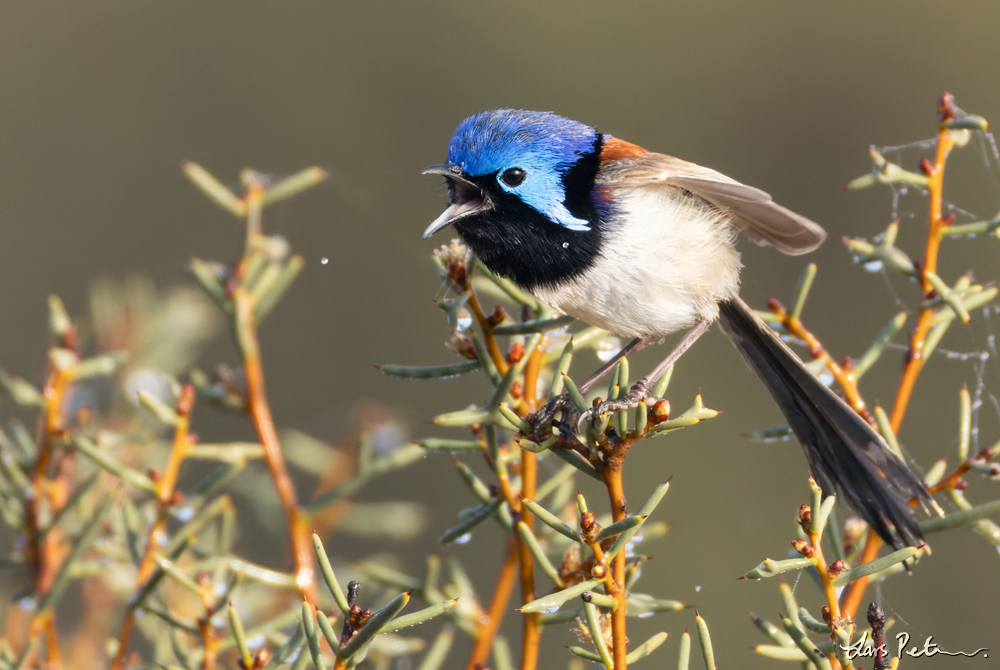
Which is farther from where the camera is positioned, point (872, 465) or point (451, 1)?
point (451, 1)

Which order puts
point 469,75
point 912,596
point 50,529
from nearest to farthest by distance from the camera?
point 50,529 < point 912,596 < point 469,75

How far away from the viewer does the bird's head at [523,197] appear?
5.86ft

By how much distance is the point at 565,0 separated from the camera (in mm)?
6891

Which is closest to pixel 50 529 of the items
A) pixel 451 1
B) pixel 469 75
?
pixel 469 75

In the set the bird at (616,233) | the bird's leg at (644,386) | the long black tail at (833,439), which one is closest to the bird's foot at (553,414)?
the bird's leg at (644,386)

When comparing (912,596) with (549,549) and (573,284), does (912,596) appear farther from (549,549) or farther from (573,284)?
(549,549)

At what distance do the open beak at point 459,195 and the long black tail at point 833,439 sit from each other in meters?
0.62

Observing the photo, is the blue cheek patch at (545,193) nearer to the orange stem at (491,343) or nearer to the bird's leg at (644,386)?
the bird's leg at (644,386)

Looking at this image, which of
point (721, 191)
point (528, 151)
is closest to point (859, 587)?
point (721, 191)

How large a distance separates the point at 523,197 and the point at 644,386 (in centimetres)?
Answer: 47

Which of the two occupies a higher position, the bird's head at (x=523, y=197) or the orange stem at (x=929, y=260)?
the bird's head at (x=523, y=197)

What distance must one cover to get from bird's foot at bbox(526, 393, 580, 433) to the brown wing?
58 cm

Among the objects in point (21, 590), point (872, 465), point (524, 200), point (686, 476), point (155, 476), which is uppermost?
point (524, 200)

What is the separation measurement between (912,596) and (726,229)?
1.99 meters
